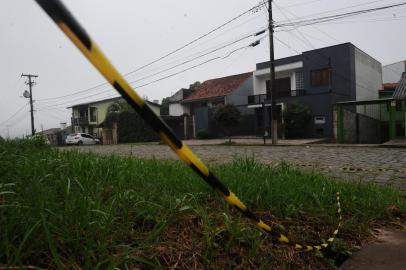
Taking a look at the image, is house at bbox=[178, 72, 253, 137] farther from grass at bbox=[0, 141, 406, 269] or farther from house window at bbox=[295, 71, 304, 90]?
grass at bbox=[0, 141, 406, 269]

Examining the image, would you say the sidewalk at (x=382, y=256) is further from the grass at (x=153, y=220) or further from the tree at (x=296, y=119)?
the tree at (x=296, y=119)

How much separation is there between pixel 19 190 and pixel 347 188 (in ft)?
10.3

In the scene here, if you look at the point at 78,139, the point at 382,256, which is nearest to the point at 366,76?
the point at 382,256

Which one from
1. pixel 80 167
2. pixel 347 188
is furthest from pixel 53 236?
pixel 347 188

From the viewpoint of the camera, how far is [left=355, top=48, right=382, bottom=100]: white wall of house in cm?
2606

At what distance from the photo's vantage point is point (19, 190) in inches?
74.2

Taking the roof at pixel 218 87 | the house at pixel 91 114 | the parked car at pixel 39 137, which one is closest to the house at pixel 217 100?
the roof at pixel 218 87

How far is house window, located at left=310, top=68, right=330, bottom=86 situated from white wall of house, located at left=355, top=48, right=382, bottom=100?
2580 millimetres

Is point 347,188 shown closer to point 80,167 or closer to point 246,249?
point 246,249

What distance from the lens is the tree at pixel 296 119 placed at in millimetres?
23281

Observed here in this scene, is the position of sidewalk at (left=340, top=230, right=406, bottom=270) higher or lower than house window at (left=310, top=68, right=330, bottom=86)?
lower

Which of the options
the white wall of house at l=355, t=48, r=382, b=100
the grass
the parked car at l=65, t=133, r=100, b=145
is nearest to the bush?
the parked car at l=65, t=133, r=100, b=145

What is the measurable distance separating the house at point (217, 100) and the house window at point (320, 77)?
647 centimetres

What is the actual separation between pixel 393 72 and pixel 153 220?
42.0m
